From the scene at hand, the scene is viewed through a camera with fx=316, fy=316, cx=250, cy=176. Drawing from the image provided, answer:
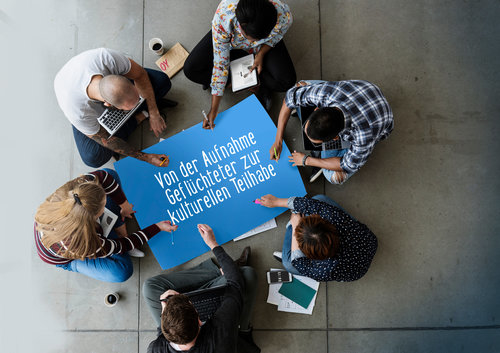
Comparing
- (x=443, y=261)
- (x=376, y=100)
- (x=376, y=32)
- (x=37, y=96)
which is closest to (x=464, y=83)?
(x=376, y=32)

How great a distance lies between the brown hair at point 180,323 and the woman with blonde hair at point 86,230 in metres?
0.62

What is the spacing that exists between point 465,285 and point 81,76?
2.96 meters

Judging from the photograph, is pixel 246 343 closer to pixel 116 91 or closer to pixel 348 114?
pixel 348 114

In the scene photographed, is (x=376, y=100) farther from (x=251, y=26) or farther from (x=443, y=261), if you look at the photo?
(x=443, y=261)

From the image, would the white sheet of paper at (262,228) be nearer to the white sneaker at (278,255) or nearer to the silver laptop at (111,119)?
the white sneaker at (278,255)

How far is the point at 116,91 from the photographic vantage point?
169 cm

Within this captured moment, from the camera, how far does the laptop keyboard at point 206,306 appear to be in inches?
74.4

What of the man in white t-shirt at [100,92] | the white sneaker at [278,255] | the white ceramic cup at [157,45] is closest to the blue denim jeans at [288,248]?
the white sneaker at [278,255]

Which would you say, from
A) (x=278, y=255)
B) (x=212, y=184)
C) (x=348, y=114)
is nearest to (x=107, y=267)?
(x=212, y=184)

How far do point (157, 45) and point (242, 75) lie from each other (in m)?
0.73

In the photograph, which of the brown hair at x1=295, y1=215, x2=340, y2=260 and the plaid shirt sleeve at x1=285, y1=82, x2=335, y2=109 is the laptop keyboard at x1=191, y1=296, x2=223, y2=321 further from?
the plaid shirt sleeve at x1=285, y1=82, x2=335, y2=109

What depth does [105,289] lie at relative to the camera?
2.40 m

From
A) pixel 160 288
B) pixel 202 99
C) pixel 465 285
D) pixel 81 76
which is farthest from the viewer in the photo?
pixel 202 99

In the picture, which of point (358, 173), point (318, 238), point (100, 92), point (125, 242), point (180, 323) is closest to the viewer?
point (180, 323)
